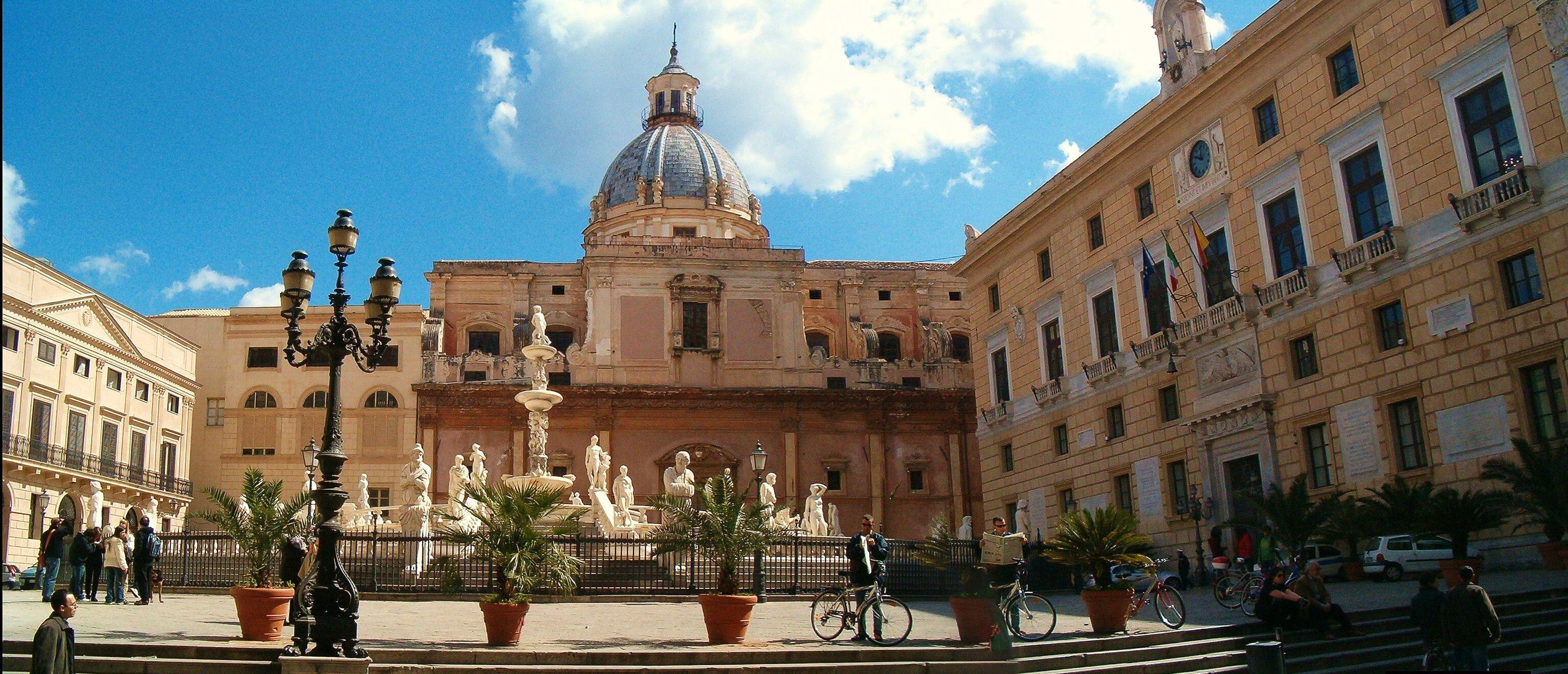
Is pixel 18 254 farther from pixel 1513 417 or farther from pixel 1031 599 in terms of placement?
pixel 1513 417

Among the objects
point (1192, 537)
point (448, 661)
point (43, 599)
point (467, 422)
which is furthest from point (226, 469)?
point (448, 661)

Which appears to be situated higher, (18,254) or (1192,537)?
(18,254)

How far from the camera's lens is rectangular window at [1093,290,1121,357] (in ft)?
100

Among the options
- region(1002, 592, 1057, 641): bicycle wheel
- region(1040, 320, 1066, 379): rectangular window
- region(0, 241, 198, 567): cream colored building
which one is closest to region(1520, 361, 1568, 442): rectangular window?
region(1002, 592, 1057, 641): bicycle wheel

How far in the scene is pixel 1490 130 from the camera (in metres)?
20.2

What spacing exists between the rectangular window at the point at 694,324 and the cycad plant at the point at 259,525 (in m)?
32.7

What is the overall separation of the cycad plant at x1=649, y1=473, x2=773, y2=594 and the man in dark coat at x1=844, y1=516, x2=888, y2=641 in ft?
3.64

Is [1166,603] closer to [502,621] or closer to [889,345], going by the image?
[502,621]

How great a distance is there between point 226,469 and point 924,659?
138 feet

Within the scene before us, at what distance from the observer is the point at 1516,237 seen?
63.5 ft

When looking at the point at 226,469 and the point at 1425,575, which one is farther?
the point at 226,469

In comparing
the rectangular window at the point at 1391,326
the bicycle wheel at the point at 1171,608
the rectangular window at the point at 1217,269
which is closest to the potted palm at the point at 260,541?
the bicycle wheel at the point at 1171,608

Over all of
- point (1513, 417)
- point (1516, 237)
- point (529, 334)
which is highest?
point (529, 334)

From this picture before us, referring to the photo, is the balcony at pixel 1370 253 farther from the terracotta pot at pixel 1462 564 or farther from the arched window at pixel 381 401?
the arched window at pixel 381 401
